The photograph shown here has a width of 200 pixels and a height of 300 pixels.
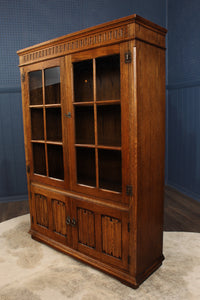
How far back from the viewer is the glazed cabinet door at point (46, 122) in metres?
2.33

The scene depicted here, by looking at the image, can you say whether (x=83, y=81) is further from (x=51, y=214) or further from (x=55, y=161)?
(x=51, y=214)

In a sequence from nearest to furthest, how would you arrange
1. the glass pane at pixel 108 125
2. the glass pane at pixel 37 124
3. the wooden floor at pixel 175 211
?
the glass pane at pixel 108 125
the glass pane at pixel 37 124
the wooden floor at pixel 175 211

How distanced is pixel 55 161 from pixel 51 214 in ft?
1.80

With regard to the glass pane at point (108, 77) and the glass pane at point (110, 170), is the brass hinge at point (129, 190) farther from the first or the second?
the glass pane at point (108, 77)

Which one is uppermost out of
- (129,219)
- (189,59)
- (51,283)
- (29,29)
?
(29,29)

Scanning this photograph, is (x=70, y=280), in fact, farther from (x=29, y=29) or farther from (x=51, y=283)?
(x=29, y=29)

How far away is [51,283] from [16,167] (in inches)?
92.1

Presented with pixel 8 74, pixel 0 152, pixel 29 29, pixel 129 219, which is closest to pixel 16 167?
pixel 0 152

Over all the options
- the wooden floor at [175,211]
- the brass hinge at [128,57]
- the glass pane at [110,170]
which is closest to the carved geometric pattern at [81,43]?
the brass hinge at [128,57]

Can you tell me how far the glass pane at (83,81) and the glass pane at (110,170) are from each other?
1.57 feet

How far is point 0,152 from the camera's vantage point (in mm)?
4004

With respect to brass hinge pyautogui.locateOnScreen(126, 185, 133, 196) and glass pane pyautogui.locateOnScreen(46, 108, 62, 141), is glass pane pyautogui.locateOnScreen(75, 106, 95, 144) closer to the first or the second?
glass pane pyautogui.locateOnScreen(46, 108, 62, 141)

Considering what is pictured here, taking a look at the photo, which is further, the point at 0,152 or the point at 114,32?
the point at 0,152

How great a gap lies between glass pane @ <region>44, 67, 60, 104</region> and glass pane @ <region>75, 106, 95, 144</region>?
30cm
